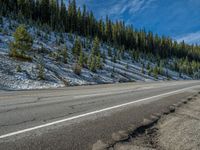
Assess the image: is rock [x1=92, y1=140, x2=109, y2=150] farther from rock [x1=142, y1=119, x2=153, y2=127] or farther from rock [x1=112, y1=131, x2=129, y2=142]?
rock [x1=142, y1=119, x2=153, y2=127]

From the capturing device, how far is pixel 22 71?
25.8 meters

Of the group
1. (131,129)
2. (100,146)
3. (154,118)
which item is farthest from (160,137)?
(154,118)

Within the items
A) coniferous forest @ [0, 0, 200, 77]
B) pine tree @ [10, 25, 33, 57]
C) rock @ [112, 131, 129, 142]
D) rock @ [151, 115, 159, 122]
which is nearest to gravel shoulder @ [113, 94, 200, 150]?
rock @ [112, 131, 129, 142]

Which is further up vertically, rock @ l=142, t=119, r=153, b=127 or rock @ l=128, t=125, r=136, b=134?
rock @ l=128, t=125, r=136, b=134

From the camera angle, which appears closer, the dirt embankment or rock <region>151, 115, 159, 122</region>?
Answer: the dirt embankment

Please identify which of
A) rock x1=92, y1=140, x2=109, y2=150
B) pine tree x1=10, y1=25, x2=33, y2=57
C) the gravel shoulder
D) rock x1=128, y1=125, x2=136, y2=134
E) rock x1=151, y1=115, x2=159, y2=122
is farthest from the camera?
pine tree x1=10, y1=25, x2=33, y2=57

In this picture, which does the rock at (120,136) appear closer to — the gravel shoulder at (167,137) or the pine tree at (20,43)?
the gravel shoulder at (167,137)

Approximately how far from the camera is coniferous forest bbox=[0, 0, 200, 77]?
7519cm

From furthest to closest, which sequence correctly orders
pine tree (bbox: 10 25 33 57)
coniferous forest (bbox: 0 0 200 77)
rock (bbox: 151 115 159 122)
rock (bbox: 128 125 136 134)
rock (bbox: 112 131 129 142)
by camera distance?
coniferous forest (bbox: 0 0 200 77) → pine tree (bbox: 10 25 33 57) → rock (bbox: 151 115 159 122) → rock (bbox: 128 125 136 134) → rock (bbox: 112 131 129 142)

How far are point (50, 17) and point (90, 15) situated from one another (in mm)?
20290

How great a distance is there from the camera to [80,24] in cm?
8819

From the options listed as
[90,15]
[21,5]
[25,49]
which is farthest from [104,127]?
[90,15]

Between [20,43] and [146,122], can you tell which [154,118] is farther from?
[20,43]

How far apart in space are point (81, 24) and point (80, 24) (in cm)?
57
